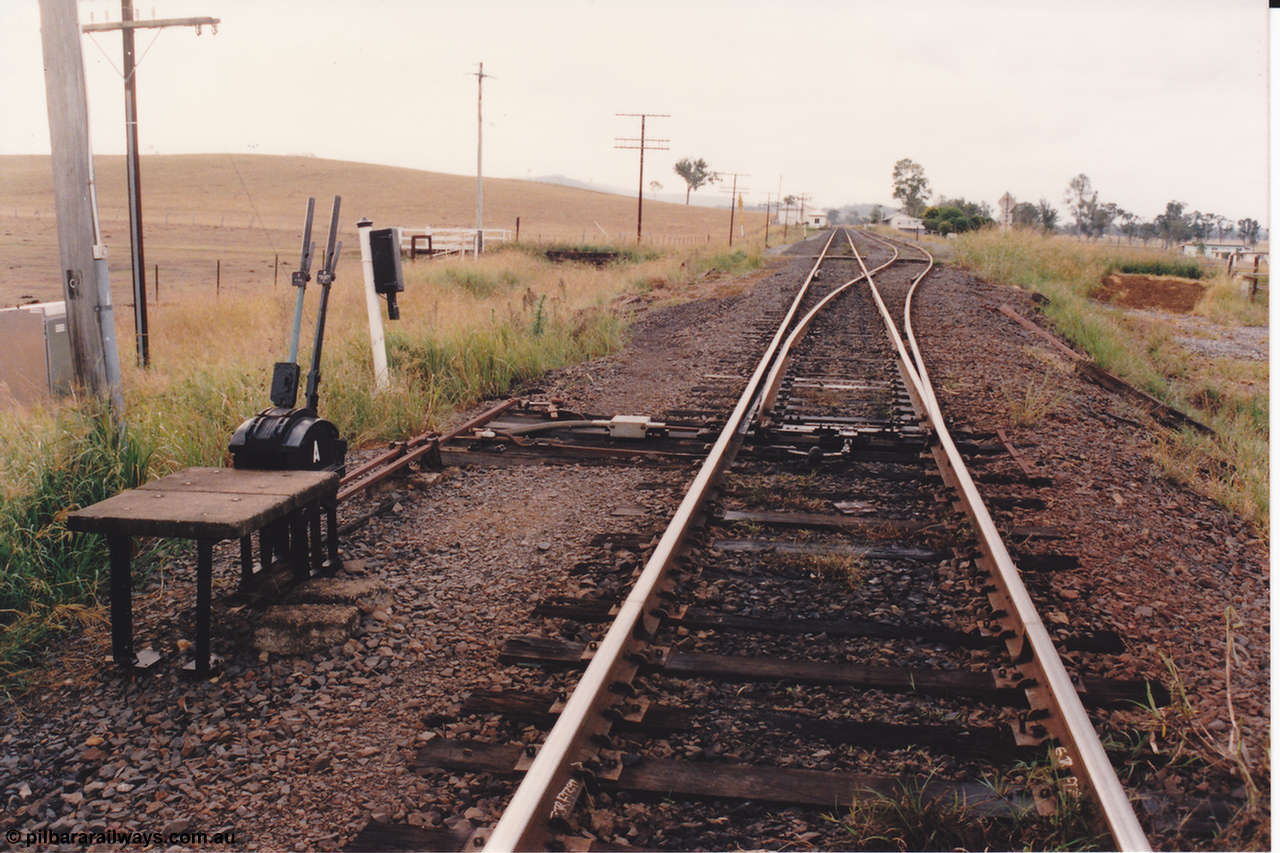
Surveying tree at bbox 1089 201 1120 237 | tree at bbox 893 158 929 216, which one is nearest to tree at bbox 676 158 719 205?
tree at bbox 893 158 929 216

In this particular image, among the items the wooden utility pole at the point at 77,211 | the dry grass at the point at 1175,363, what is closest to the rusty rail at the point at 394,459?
the wooden utility pole at the point at 77,211

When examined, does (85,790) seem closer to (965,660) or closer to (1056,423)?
(965,660)

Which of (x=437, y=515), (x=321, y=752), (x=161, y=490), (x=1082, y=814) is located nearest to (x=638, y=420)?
(x=437, y=515)

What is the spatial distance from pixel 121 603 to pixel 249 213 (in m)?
65.3

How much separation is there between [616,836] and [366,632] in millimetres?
1559

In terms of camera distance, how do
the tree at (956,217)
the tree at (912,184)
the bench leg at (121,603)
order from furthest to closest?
the tree at (912,184) → the tree at (956,217) → the bench leg at (121,603)

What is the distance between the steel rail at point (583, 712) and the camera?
2.27 m

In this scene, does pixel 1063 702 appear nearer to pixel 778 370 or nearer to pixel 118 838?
pixel 118 838

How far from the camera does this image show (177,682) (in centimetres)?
326

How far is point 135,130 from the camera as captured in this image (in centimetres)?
1224

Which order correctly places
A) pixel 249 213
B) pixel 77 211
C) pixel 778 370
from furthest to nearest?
pixel 249 213
pixel 778 370
pixel 77 211

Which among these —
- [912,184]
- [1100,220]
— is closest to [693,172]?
[912,184]

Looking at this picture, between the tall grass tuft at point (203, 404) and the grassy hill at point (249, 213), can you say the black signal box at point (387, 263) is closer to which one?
the tall grass tuft at point (203, 404)

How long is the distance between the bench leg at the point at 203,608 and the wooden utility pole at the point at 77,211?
2398mm
